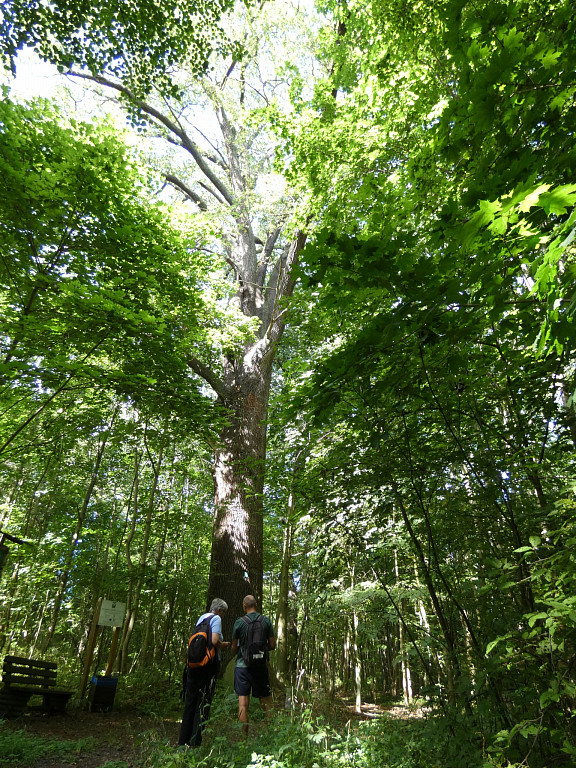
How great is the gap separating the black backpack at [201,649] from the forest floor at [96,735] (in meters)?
0.70

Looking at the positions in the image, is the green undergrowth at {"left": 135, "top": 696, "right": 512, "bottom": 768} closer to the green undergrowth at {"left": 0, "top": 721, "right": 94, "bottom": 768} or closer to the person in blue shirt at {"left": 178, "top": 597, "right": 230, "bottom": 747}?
the person in blue shirt at {"left": 178, "top": 597, "right": 230, "bottom": 747}

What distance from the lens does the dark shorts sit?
4.64 meters

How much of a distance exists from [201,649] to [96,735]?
279cm

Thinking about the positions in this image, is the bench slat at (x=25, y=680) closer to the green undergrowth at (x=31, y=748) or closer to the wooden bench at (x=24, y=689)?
the wooden bench at (x=24, y=689)

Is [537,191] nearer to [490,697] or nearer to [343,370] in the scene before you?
[343,370]

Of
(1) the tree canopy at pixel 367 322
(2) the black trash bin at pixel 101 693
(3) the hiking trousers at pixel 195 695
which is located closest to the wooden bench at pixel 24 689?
(2) the black trash bin at pixel 101 693

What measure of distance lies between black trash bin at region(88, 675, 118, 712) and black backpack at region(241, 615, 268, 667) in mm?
3522

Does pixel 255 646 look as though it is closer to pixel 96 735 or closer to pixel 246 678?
pixel 246 678

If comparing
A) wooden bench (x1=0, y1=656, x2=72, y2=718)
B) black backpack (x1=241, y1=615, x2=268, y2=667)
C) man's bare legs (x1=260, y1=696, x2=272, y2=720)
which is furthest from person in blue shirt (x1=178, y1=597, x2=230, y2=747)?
wooden bench (x1=0, y1=656, x2=72, y2=718)

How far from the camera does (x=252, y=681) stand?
15.3 ft

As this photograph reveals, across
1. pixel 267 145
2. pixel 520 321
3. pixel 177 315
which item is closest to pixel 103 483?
pixel 177 315

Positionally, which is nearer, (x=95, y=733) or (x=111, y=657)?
(x=95, y=733)

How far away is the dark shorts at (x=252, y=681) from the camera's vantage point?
15.2ft

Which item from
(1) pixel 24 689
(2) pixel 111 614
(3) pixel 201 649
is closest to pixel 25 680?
(1) pixel 24 689
